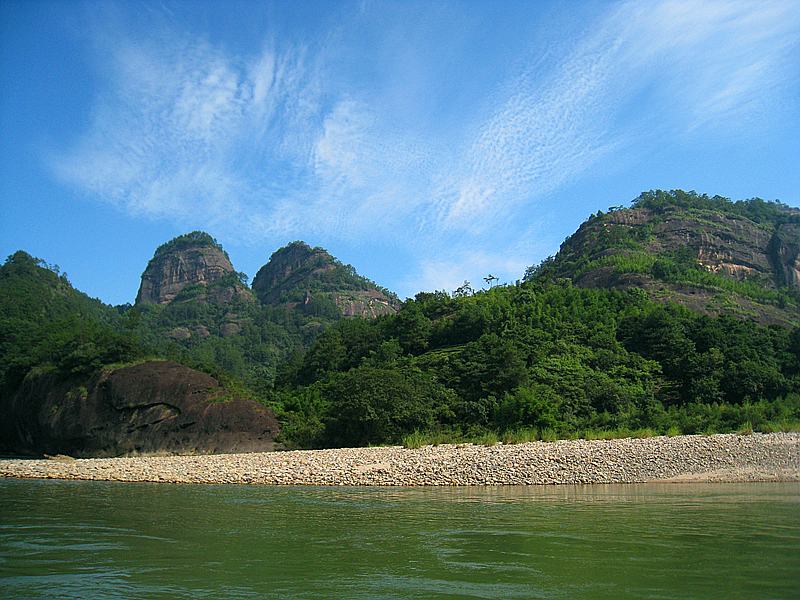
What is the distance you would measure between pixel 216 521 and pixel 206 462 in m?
15.2

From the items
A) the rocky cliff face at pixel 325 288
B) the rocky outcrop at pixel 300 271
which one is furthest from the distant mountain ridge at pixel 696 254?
the rocky outcrop at pixel 300 271

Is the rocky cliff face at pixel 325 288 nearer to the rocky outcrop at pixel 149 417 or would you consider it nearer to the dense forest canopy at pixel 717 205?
the dense forest canopy at pixel 717 205

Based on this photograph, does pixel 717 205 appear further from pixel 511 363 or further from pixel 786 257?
pixel 511 363

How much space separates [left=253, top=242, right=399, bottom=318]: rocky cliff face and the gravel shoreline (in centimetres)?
12785

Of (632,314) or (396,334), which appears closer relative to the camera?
(632,314)

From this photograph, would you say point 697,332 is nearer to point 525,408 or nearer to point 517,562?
point 525,408

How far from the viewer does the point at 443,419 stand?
125ft

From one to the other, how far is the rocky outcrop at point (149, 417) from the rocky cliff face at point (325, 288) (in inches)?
4571

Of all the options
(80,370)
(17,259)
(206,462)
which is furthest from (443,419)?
(17,259)

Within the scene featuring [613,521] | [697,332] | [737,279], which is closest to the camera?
[613,521]

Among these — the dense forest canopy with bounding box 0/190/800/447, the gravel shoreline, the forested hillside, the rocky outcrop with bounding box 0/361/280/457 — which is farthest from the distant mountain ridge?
the rocky outcrop with bounding box 0/361/280/457

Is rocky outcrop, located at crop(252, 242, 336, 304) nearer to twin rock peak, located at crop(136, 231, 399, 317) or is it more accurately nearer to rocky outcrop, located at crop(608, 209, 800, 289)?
twin rock peak, located at crop(136, 231, 399, 317)

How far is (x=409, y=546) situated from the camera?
9.73 meters

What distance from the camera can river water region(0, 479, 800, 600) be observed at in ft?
23.7
